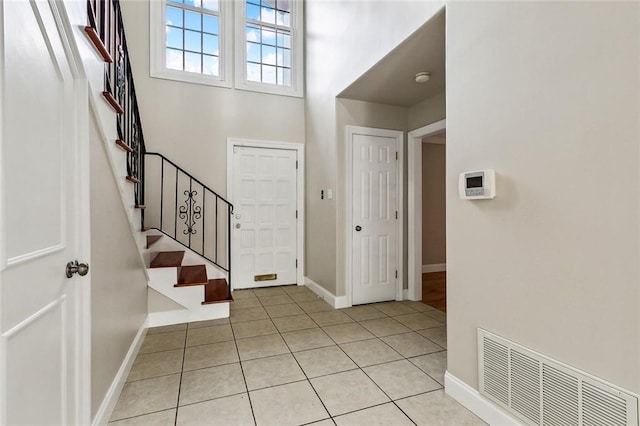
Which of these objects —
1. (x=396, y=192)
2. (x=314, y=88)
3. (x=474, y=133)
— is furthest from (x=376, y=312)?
(x=314, y=88)

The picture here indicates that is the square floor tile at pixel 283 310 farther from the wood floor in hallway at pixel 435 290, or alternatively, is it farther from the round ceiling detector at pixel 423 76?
the round ceiling detector at pixel 423 76

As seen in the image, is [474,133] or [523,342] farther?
[474,133]

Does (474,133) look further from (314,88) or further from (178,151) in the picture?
(178,151)

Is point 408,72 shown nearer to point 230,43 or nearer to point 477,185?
point 477,185

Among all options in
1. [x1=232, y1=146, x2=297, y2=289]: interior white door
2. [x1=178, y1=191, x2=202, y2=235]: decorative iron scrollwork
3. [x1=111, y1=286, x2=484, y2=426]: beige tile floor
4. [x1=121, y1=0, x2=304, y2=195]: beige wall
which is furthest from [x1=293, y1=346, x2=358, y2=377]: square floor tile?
[x1=121, y1=0, x2=304, y2=195]: beige wall

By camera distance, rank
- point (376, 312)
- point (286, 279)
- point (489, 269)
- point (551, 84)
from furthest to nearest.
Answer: point (286, 279) → point (376, 312) → point (489, 269) → point (551, 84)

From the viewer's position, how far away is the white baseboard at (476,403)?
1.54 metres

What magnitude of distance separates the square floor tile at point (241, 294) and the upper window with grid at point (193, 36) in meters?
3.07

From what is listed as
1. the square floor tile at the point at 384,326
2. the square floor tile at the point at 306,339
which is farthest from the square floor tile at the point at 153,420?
the square floor tile at the point at 384,326

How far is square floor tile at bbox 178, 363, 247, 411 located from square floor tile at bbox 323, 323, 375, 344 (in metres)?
0.91

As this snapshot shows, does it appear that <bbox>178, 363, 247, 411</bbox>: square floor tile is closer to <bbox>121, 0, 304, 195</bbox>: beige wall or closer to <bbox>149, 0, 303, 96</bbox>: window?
<bbox>121, 0, 304, 195</bbox>: beige wall

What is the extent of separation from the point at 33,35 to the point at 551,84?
2038 millimetres

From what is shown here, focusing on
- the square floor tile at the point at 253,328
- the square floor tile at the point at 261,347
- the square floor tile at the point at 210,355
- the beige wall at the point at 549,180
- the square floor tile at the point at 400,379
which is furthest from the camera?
the square floor tile at the point at 253,328

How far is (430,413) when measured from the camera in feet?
5.59
